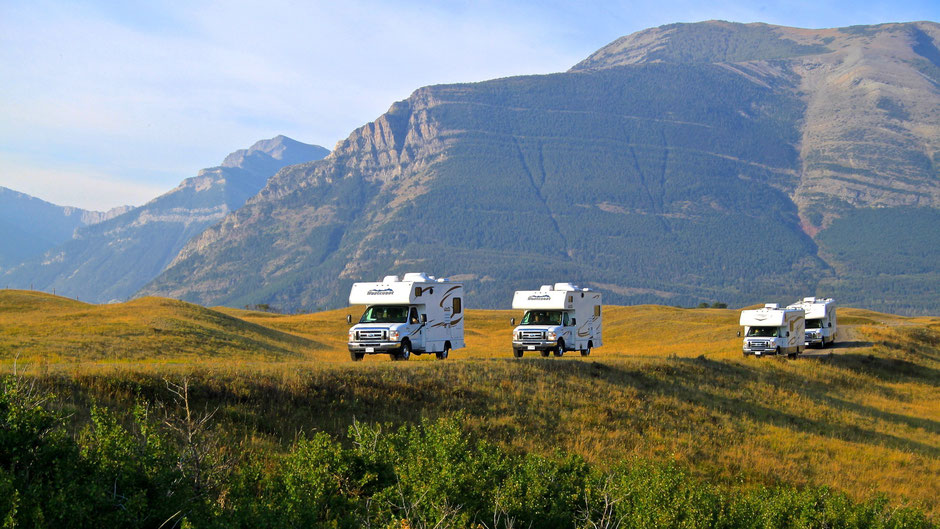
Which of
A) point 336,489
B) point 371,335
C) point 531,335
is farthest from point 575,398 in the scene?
point 336,489

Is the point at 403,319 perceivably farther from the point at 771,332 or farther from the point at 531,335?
the point at 771,332

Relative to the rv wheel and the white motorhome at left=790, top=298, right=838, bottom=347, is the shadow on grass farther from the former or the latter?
the white motorhome at left=790, top=298, right=838, bottom=347

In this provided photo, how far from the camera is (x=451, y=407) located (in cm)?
2439

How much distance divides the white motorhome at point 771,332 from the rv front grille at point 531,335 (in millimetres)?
15992

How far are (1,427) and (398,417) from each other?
13.3m

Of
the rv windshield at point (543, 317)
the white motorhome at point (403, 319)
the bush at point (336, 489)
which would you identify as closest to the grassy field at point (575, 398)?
the white motorhome at point (403, 319)

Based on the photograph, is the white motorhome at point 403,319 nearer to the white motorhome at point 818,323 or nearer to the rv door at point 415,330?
the rv door at point 415,330

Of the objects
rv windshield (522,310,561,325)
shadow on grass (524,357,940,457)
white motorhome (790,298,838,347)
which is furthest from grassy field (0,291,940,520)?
white motorhome (790,298,838,347)

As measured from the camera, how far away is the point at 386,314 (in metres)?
32.2

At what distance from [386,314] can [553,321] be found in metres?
10.1

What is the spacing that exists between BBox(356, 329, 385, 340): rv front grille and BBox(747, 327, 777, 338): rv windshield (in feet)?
86.3

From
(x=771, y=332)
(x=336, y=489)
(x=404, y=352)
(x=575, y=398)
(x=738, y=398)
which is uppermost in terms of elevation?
(x=771, y=332)

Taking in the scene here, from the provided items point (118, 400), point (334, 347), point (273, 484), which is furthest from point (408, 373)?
point (334, 347)

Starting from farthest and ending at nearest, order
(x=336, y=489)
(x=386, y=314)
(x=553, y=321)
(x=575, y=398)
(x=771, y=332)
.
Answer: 1. (x=771, y=332)
2. (x=553, y=321)
3. (x=386, y=314)
4. (x=575, y=398)
5. (x=336, y=489)
